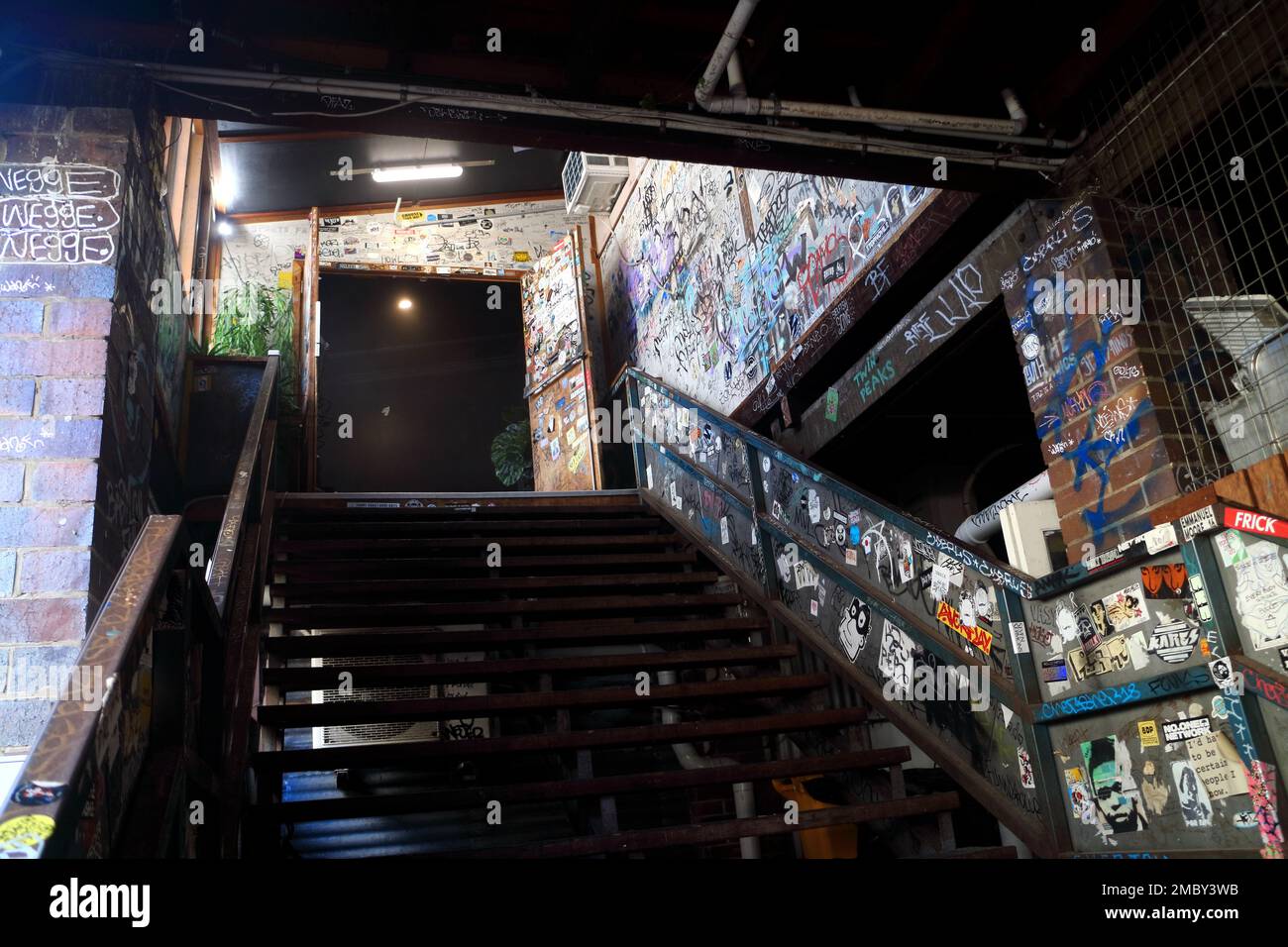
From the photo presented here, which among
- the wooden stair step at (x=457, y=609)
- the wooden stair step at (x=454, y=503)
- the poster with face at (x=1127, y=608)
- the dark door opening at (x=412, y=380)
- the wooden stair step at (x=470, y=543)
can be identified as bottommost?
the poster with face at (x=1127, y=608)

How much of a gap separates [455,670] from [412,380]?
30.2 feet

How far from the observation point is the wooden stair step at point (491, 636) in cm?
432

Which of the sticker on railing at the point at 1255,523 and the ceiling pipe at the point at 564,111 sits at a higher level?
the ceiling pipe at the point at 564,111

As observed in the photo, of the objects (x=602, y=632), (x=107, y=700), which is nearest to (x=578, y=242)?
(x=602, y=632)

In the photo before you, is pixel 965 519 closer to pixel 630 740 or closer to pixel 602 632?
pixel 602 632

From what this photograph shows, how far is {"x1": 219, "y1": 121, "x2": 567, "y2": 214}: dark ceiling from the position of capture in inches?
400

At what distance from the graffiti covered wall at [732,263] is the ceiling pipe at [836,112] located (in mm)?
791

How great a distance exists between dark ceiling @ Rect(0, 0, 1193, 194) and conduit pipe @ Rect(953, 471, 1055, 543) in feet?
5.20

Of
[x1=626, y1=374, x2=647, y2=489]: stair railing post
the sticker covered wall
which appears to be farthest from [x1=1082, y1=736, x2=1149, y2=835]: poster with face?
[x1=626, y1=374, x2=647, y2=489]: stair railing post

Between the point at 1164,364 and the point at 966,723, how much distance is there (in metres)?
1.46

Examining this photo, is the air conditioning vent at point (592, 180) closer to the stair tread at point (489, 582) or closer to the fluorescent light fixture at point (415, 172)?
the fluorescent light fixture at point (415, 172)

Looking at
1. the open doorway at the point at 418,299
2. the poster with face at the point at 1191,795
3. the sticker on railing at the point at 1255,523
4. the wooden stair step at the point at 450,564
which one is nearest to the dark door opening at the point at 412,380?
the open doorway at the point at 418,299

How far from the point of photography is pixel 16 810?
1.55 meters
